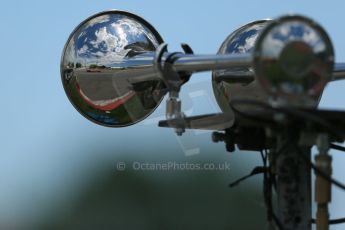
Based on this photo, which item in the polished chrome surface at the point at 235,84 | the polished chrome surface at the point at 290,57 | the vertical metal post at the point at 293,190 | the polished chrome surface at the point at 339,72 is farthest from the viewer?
the polished chrome surface at the point at 235,84

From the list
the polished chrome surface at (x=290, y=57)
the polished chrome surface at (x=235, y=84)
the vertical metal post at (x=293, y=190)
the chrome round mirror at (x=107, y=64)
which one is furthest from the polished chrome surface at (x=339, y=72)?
the polished chrome surface at (x=290, y=57)

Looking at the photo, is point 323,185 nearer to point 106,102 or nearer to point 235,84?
point 235,84

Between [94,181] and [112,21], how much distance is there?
321cm

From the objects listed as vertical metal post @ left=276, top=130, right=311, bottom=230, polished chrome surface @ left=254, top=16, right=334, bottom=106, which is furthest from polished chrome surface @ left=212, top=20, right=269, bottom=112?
polished chrome surface @ left=254, top=16, right=334, bottom=106

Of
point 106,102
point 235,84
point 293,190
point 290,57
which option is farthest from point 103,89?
point 290,57

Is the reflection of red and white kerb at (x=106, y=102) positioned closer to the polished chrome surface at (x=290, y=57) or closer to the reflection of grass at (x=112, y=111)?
the reflection of grass at (x=112, y=111)

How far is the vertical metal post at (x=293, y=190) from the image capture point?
1992 millimetres

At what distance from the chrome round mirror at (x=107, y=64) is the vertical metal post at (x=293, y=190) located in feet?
2.56

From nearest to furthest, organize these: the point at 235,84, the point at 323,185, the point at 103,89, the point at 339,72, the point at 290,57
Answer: the point at 290,57, the point at 323,185, the point at 339,72, the point at 235,84, the point at 103,89

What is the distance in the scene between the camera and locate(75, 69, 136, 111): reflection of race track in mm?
2863

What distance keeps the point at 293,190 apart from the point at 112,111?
4.02 ft

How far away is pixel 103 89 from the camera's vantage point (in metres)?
3.14

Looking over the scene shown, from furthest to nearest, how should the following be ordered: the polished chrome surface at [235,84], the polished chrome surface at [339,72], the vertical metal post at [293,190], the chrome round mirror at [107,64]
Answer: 1. the chrome round mirror at [107,64]
2. the polished chrome surface at [235,84]
3. the polished chrome surface at [339,72]
4. the vertical metal post at [293,190]

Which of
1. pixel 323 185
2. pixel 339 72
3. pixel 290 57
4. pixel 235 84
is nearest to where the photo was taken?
pixel 290 57
